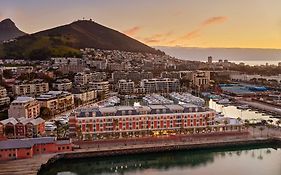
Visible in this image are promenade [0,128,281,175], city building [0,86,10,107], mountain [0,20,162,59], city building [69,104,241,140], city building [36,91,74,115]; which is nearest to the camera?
promenade [0,128,281,175]

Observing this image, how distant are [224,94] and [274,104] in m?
4.32

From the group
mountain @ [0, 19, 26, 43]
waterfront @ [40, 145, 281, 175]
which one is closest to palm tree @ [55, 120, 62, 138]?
waterfront @ [40, 145, 281, 175]

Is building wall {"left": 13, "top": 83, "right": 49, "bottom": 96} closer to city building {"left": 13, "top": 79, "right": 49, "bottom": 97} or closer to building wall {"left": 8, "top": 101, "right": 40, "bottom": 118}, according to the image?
city building {"left": 13, "top": 79, "right": 49, "bottom": 97}

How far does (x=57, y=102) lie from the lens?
13172 millimetres

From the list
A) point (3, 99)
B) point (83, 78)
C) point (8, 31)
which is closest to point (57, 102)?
point (3, 99)

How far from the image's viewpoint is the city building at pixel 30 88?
15.3 m

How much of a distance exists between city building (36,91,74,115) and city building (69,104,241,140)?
3530mm

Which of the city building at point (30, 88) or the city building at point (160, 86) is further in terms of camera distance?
the city building at point (160, 86)

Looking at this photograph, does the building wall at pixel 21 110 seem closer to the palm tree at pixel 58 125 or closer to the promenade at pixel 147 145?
the palm tree at pixel 58 125

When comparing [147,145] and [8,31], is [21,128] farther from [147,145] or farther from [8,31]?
[8,31]

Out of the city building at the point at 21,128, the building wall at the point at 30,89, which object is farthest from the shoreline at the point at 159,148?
the building wall at the point at 30,89

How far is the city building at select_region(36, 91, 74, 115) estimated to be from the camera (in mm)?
12672

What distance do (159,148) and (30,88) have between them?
30.1 feet

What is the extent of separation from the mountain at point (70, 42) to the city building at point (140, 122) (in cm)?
2139
